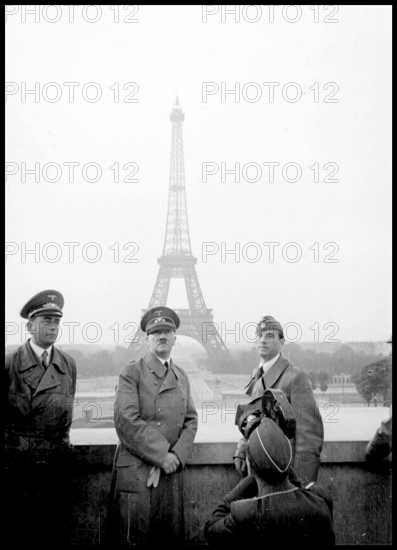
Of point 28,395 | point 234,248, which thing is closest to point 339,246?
point 234,248

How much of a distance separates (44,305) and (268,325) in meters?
1.38

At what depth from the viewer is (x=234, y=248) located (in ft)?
12.9

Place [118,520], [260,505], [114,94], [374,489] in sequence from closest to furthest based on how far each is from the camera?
[260,505] < [118,520] < [374,489] < [114,94]

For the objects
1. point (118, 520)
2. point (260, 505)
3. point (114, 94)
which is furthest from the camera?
point (114, 94)

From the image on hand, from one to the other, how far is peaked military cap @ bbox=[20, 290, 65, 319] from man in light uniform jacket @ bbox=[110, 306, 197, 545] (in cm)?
59

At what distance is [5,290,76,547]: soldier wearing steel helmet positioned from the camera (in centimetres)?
352

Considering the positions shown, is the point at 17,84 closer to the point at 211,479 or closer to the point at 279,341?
the point at 279,341

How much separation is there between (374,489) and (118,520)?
1.58 m

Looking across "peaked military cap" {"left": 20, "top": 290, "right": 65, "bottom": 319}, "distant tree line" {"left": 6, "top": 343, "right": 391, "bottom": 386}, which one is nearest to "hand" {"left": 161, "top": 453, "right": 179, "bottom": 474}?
"distant tree line" {"left": 6, "top": 343, "right": 391, "bottom": 386}

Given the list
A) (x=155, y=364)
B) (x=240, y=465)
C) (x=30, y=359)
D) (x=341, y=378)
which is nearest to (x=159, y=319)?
(x=155, y=364)

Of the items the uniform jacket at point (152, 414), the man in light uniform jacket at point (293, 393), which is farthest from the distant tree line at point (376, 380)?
the uniform jacket at point (152, 414)

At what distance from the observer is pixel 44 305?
366 centimetres

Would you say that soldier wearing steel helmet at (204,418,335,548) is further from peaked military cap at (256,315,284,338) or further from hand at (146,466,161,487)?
peaked military cap at (256,315,284,338)

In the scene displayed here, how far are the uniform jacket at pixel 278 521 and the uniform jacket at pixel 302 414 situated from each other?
67 centimetres
